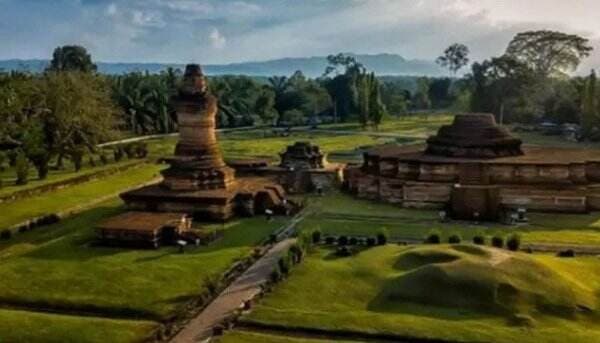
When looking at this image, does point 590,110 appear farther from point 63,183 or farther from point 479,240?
point 63,183

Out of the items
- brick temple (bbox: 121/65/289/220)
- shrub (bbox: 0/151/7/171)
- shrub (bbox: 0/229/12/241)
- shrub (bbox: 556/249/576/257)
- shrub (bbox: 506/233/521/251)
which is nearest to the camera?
shrub (bbox: 556/249/576/257)

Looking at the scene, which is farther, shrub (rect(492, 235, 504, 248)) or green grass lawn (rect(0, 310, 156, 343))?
shrub (rect(492, 235, 504, 248))

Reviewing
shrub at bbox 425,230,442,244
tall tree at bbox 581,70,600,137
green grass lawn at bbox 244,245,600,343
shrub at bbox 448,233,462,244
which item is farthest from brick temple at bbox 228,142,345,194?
tall tree at bbox 581,70,600,137

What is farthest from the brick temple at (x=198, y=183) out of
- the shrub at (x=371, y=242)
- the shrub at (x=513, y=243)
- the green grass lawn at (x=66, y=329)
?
A: the green grass lawn at (x=66, y=329)

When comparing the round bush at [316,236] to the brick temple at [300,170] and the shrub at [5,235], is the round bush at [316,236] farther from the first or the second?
the brick temple at [300,170]

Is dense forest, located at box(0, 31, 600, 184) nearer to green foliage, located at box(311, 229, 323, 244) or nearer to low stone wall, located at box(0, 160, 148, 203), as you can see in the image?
low stone wall, located at box(0, 160, 148, 203)

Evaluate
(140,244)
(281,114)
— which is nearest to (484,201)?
(140,244)

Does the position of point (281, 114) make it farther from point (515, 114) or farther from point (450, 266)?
point (450, 266)
